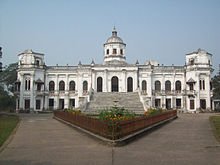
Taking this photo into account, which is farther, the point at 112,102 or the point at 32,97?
the point at 32,97

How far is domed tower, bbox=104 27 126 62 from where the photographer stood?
1853 inches

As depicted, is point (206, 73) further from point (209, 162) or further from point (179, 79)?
point (209, 162)

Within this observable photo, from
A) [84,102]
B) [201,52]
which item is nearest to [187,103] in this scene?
[201,52]

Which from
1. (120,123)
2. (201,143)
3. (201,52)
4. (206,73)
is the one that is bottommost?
(201,143)

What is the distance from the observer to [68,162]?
747 centimetres

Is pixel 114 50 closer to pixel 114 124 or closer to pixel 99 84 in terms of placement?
pixel 99 84

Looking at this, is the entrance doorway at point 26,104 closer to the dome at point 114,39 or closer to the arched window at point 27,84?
the arched window at point 27,84

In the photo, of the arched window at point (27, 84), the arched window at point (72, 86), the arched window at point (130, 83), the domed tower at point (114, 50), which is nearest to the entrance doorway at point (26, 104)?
the arched window at point (27, 84)

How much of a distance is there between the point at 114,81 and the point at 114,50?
21.2 feet

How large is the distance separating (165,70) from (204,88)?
317 inches

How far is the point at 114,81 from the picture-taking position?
45.4m

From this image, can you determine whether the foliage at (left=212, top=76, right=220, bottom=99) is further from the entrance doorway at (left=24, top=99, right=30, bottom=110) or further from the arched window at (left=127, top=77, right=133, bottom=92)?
the entrance doorway at (left=24, top=99, right=30, bottom=110)

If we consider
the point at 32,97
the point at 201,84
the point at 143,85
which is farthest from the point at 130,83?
the point at 32,97

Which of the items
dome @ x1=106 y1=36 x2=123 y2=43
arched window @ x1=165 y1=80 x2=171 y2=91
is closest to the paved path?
arched window @ x1=165 y1=80 x2=171 y2=91
